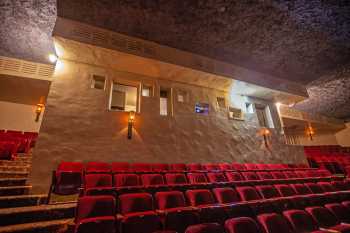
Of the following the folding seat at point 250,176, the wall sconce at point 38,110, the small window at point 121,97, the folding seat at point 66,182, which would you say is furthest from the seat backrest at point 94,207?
the wall sconce at point 38,110

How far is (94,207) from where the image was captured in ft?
5.65

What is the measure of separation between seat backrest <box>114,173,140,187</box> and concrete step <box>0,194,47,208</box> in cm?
106

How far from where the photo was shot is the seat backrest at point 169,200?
2027 millimetres

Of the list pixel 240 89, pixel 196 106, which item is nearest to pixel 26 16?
pixel 196 106

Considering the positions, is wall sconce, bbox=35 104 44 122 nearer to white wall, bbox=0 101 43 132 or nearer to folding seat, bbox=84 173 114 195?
white wall, bbox=0 101 43 132

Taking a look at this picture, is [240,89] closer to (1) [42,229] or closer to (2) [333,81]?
(2) [333,81]

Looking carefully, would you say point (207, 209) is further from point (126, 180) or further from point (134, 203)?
point (126, 180)

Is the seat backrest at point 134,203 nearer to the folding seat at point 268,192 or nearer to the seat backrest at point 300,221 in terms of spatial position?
the seat backrest at point 300,221

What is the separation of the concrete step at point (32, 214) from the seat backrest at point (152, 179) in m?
1.01

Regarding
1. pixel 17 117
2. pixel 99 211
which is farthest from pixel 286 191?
pixel 17 117

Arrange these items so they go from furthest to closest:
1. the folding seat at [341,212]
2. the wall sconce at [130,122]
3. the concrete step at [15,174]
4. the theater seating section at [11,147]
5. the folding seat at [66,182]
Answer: the wall sconce at [130,122]
the theater seating section at [11,147]
the concrete step at [15,174]
the folding seat at [66,182]
the folding seat at [341,212]

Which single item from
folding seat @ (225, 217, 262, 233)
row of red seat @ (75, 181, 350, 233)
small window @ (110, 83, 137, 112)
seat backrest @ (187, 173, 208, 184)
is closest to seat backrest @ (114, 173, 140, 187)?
row of red seat @ (75, 181, 350, 233)

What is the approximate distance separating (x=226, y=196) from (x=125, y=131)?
2.78 meters

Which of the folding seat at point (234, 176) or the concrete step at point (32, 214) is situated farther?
the folding seat at point (234, 176)
